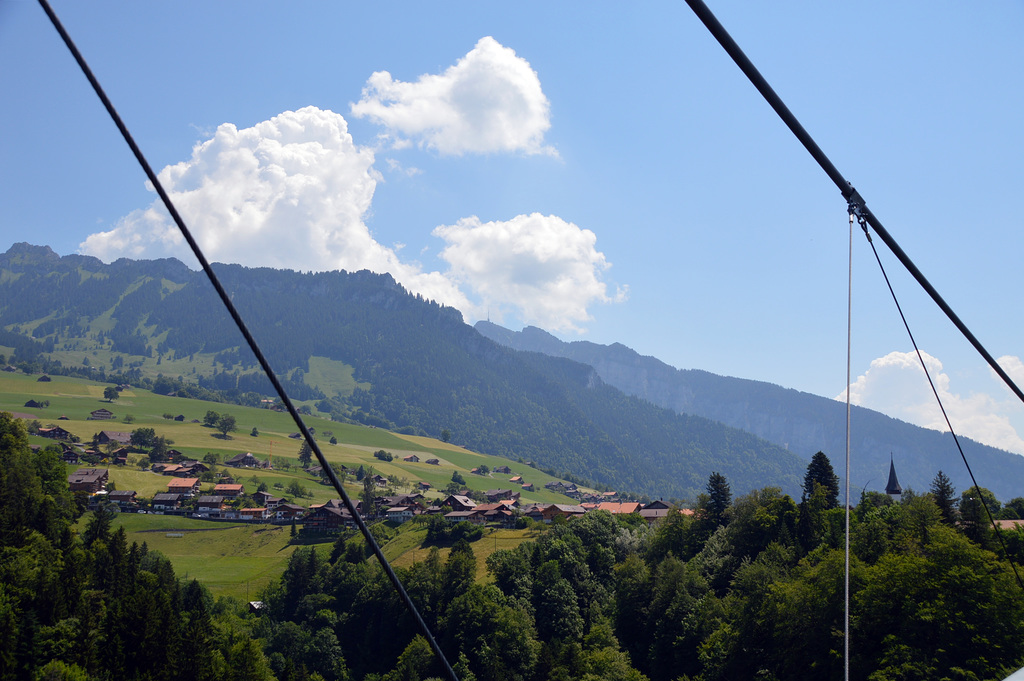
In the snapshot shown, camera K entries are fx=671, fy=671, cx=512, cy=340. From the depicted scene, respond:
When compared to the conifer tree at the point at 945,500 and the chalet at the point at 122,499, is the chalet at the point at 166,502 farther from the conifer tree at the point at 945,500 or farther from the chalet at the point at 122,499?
the conifer tree at the point at 945,500

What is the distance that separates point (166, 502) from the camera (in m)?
125

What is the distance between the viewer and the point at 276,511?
441 feet

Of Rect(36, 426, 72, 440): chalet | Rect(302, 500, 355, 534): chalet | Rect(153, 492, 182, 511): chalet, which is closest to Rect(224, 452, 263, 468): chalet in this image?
Rect(36, 426, 72, 440): chalet

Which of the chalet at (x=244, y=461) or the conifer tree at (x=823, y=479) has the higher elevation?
the conifer tree at (x=823, y=479)

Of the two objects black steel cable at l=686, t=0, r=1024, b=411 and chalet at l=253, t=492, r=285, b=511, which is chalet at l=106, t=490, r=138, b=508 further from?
black steel cable at l=686, t=0, r=1024, b=411

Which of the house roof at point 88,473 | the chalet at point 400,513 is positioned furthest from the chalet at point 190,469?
the chalet at point 400,513

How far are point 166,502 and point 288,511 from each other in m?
21.9

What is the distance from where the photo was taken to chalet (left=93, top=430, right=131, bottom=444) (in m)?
161

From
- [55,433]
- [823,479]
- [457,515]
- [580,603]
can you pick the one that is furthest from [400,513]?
[823,479]

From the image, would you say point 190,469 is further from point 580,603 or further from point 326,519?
point 580,603

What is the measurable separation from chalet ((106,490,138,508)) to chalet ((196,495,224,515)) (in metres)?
11.1

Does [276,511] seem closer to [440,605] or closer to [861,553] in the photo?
[440,605]

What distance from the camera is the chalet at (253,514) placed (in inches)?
5089

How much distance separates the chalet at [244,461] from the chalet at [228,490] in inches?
1139
